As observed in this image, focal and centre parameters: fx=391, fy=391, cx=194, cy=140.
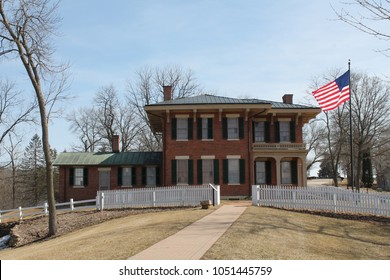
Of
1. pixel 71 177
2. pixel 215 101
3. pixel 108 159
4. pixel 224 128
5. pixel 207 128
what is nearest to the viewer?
pixel 224 128

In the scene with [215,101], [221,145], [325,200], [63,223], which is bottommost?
[63,223]

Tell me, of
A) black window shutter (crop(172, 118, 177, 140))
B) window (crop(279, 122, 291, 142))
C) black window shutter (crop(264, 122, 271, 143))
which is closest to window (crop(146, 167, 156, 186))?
black window shutter (crop(172, 118, 177, 140))

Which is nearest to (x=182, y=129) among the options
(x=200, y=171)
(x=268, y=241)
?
(x=200, y=171)

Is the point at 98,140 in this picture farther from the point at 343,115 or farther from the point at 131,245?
the point at 131,245

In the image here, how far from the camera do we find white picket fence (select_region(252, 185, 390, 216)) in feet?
59.1

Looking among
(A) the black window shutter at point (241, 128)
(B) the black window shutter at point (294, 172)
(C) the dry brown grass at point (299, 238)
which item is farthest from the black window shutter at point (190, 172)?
(C) the dry brown grass at point (299, 238)

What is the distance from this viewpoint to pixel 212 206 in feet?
69.1

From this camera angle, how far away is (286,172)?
29781 mm

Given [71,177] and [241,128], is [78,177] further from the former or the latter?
[241,128]

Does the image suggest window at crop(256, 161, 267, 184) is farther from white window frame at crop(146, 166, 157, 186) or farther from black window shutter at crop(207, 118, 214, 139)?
white window frame at crop(146, 166, 157, 186)

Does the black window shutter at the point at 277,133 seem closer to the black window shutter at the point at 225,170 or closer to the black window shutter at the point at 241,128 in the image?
the black window shutter at the point at 241,128

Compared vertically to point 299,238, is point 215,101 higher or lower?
higher

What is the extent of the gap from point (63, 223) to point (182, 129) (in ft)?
34.8

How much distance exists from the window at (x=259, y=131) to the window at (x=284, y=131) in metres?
1.34
